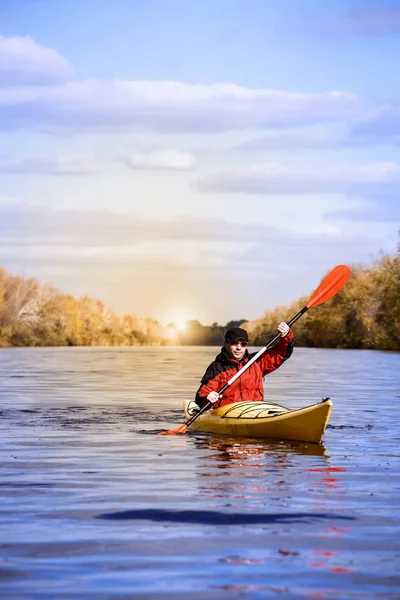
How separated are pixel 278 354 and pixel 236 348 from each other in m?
0.54

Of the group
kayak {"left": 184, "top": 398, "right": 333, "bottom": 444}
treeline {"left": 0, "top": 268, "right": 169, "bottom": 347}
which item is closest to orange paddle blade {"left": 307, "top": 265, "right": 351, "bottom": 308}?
kayak {"left": 184, "top": 398, "right": 333, "bottom": 444}

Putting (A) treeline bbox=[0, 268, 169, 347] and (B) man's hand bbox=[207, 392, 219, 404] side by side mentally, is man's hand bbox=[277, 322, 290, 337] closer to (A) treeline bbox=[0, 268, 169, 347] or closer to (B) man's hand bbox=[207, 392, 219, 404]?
(B) man's hand bbox=[207, 392, 219, 404]

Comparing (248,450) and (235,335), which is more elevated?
(235,335)

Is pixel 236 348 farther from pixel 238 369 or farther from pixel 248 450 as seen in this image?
pixel 248 450

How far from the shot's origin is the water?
18.7 feet

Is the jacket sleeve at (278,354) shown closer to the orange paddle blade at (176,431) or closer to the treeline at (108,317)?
the orange paddle blade at (176,431)

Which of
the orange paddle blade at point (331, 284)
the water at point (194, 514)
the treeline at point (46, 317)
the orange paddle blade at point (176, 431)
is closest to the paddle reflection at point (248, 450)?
the water at point (194, 514)

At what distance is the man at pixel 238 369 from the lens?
13.3 meters

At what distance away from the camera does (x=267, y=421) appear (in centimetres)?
1277

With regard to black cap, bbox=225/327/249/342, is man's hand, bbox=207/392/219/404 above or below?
below

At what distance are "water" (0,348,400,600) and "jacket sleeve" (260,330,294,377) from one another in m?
1.10

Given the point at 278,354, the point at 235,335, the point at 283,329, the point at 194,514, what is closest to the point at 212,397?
the point at 235,335

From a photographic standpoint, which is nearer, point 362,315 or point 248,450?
point 248,450

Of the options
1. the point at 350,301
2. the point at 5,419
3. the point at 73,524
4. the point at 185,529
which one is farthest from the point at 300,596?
the point at 350,301
